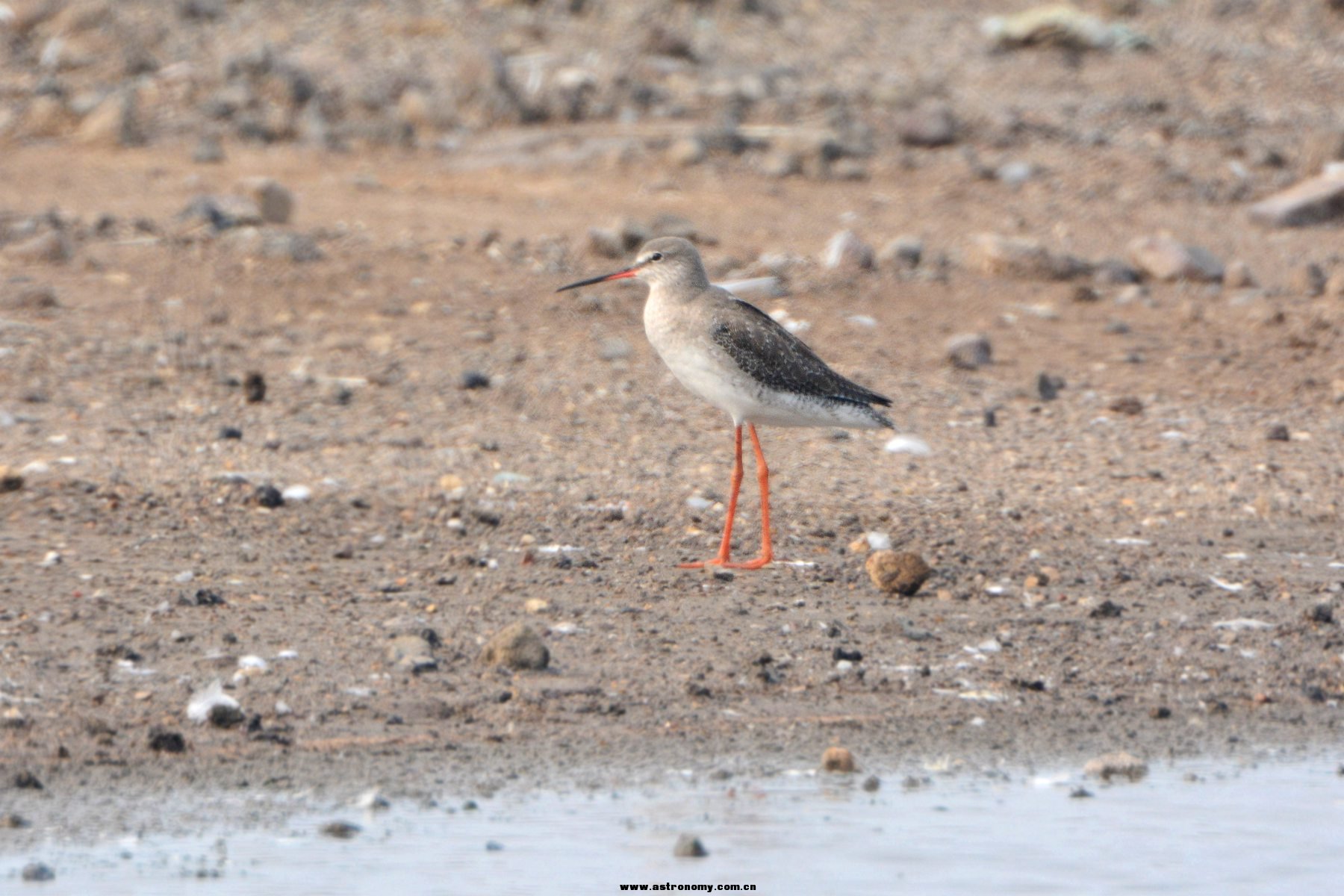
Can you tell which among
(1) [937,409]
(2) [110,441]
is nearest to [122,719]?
(2) [110,441]

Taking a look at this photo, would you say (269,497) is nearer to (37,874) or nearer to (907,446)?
(907,446)

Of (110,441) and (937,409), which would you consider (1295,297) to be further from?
(110,441)

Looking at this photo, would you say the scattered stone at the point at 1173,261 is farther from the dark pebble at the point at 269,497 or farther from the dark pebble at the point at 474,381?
the dark pebble at the point at 269,497

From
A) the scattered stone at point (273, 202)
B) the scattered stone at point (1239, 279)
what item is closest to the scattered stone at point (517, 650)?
the scattered stone at point (273, 202)

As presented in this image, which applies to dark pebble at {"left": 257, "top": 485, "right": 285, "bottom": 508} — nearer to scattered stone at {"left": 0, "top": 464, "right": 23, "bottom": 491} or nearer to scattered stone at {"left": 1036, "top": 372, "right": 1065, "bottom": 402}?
scattered stone at {"left": 0, "top": 464, "right": 23, "bottom": 491}

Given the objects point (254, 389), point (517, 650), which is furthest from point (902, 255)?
point (517, 650)

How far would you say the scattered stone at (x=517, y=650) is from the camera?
6.24 m

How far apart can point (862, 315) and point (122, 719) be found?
6353 millimetres

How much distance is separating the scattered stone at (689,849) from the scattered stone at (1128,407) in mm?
5293

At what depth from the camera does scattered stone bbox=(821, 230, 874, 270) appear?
11.9 m

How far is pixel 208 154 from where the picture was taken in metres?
14.3

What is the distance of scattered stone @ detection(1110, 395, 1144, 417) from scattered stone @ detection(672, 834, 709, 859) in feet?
17.4

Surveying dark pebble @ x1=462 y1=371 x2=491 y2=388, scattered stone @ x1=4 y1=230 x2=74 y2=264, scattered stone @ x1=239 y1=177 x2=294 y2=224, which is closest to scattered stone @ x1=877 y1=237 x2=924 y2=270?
dark pebble @ x1=462 y1=371 x2=491 y2=388

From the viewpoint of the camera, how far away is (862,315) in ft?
37.0
